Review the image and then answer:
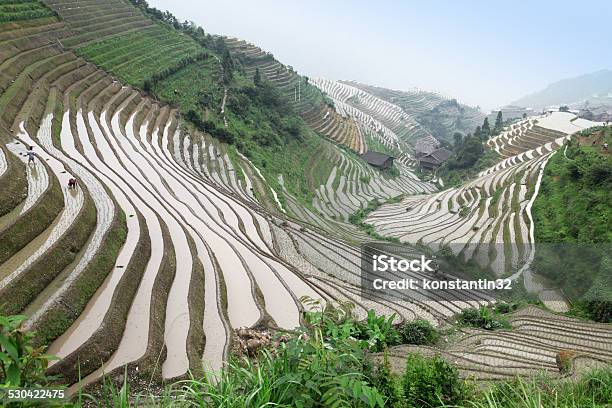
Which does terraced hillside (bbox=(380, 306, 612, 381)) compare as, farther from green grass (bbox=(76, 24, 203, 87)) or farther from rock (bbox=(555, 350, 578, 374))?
green grass (bbox=(76, 24, 203, 87))

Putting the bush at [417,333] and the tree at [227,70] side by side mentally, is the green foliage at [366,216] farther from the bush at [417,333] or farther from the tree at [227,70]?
the tree at [227,70]

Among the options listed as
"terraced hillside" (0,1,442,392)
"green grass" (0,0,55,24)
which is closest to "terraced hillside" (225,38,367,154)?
"green grass" (0,0,55,24)

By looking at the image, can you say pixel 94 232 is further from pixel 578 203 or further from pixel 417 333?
pixel 578 203

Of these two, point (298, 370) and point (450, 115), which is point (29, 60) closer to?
point (298, 370)

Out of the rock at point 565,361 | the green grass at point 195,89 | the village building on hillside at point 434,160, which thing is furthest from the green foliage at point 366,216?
the village building on hillside at point 434,160

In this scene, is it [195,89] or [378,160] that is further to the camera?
[378,160]

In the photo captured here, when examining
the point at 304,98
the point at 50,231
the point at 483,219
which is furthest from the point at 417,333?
the point at 304,98
